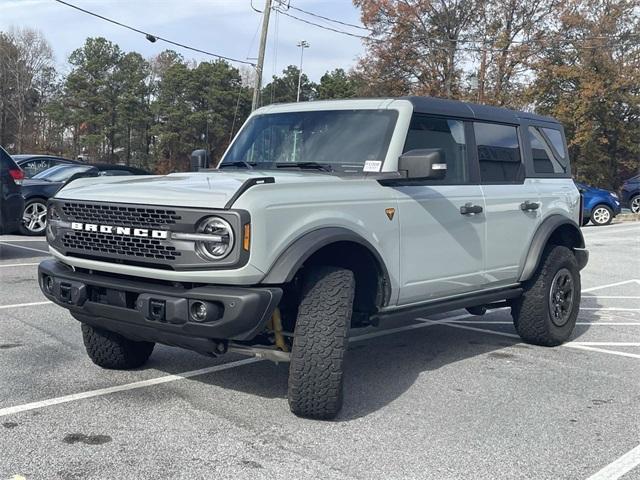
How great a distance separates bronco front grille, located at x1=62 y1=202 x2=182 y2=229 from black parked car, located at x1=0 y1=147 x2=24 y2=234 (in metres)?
6.16

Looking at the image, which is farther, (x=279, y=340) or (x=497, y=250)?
(x=497, y=250)

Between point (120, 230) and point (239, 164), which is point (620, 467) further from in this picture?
point (239, 164)

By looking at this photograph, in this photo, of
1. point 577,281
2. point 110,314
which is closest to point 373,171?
point 110,314

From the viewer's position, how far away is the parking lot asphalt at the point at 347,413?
347 cm

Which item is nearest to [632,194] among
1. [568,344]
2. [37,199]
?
[37,199]

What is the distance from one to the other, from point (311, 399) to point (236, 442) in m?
0.49

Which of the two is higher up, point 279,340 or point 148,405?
point 279,340

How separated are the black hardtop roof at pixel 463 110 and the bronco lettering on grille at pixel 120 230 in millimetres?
2151

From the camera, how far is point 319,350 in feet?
12.9

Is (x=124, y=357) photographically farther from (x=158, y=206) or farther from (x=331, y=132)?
(x=331, y=132)

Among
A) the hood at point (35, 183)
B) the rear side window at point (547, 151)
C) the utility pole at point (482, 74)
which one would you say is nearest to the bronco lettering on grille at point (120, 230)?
the rear side window at point (547, 151)

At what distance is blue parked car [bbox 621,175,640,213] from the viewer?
2533 centimetres

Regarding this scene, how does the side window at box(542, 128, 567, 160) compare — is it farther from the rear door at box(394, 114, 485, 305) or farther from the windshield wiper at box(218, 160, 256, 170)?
the windshield wiper at box(218, 160, 256, 170)

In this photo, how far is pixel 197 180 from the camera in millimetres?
4363
